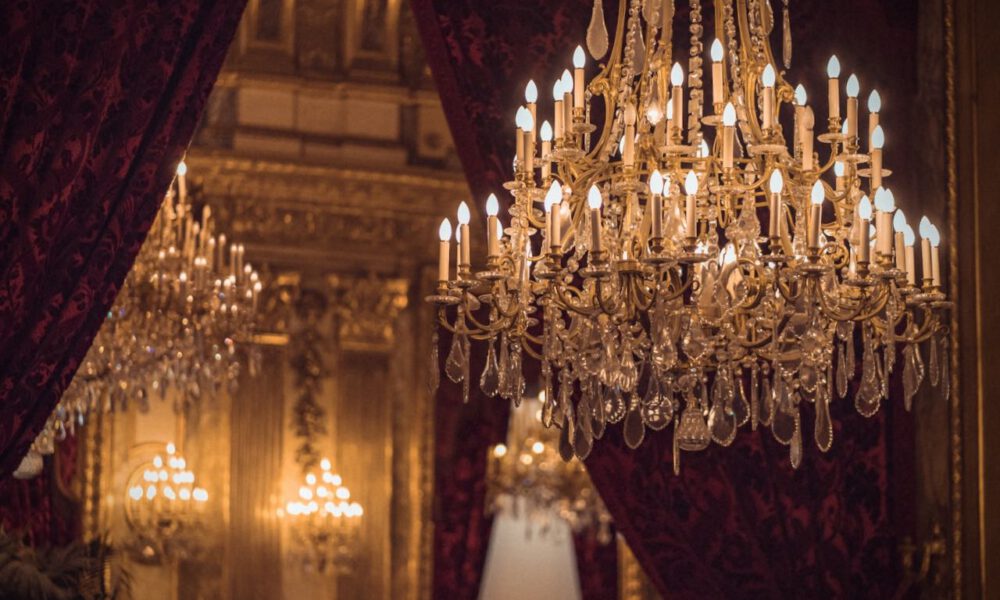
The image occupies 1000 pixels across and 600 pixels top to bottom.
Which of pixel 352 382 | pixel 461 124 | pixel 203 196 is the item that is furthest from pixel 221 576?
pixel 461 124

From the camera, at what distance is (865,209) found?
4238 millimetres

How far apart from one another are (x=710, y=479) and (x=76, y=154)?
95.8 inches

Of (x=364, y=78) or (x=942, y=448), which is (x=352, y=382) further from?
(x=942, y=448)

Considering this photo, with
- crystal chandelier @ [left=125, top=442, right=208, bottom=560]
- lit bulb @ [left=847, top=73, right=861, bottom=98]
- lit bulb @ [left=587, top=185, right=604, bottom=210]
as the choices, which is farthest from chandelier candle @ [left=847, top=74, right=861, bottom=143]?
crystal chandelier @ [left=125, top=442, right=208, bottom=560]

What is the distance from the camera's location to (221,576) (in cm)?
1004

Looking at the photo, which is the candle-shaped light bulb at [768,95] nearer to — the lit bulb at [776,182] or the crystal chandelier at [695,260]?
the crystal chandelier at [695,260]

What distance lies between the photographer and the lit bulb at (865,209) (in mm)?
4219

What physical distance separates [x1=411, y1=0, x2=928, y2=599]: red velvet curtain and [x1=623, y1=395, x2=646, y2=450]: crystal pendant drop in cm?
125

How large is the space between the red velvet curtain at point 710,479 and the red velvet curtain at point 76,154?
3.32 ft

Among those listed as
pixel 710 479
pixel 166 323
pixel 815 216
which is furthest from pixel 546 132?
pixel 166 323

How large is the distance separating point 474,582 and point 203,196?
2895mm

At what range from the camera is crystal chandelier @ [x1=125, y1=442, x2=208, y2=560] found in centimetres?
997

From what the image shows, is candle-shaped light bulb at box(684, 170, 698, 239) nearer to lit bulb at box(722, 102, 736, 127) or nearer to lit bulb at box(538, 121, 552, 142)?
lit bulb at box(722, 102, 736, 127)

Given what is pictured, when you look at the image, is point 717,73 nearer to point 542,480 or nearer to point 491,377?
point 491,377
